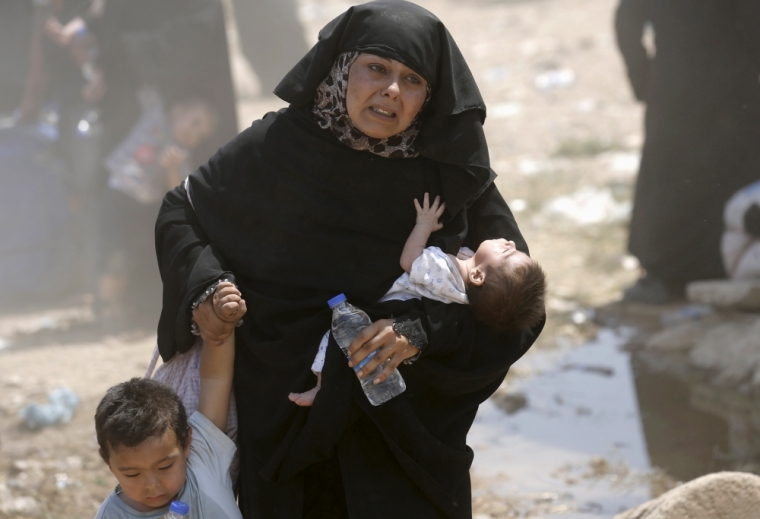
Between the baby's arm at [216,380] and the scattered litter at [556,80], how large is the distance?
9.92 m

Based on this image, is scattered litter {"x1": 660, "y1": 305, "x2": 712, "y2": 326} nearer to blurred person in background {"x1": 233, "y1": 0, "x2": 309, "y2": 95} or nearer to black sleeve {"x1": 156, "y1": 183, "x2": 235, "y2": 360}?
black sleeve {"x1": 156, "y1": 183, "x2": 235, "y2": 360}

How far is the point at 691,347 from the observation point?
545cm

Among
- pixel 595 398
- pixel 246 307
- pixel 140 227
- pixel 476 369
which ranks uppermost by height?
pixel 246 307

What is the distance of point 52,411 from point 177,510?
9.46 feet

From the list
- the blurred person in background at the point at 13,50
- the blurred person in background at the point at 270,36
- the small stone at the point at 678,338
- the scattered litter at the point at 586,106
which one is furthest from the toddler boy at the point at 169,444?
the blurred person in background at the point at 270,36

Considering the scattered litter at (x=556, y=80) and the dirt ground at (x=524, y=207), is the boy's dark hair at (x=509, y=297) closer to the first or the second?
the dirt ground at (x=524, y=207)

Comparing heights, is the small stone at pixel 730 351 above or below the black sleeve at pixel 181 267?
below

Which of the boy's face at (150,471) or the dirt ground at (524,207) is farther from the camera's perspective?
the dirt ground at (524,207)

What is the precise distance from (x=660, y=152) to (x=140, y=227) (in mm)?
3702

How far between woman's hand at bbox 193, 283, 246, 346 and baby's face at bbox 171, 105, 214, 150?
448cm

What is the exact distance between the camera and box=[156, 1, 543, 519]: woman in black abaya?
2182mm

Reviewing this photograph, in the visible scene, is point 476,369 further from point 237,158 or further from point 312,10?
point 312,10

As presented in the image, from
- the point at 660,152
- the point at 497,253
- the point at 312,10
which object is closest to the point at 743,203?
the point at 660,152

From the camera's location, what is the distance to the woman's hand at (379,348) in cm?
211
